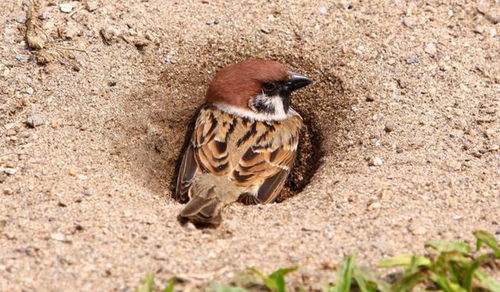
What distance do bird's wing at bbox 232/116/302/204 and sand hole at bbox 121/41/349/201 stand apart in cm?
24

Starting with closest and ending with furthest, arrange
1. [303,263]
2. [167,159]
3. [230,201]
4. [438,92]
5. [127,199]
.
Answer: [303,263] → [127,199] → [230,201] → [438,92] → [167,159]

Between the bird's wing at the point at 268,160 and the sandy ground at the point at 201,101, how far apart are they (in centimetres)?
27

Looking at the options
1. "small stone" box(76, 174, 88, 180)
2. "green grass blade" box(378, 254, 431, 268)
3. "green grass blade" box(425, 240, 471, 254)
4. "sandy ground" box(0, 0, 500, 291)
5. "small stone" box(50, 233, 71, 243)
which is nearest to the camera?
"green grass blade" box(378, 254, 431, 268)

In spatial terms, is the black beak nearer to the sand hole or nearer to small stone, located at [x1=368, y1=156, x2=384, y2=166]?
the sand hole

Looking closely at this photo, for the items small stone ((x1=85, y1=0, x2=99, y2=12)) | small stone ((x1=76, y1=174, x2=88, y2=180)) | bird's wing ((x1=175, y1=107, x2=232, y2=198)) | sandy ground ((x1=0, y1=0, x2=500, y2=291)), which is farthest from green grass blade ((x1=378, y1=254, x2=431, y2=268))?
small stone ((x1=85, y1=0, x2=99, y2=12))

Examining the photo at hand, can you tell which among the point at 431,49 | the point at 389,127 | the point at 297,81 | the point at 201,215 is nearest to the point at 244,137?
the point at 297,81

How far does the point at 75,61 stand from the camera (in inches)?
258

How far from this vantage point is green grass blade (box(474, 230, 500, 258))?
14.1ft

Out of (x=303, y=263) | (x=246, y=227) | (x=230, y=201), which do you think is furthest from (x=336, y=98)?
(x=303, y=263)

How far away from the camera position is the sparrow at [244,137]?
5910 millimetres

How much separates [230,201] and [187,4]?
7.27 ft

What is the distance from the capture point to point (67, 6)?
270 inches

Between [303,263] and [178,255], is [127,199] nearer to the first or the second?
[178,255]

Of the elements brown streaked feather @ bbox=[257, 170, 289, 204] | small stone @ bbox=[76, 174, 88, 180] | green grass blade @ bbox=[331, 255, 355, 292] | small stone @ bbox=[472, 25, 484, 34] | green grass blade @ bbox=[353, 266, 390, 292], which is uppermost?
small stone @ bbox=[472, 25, 484, 34]
